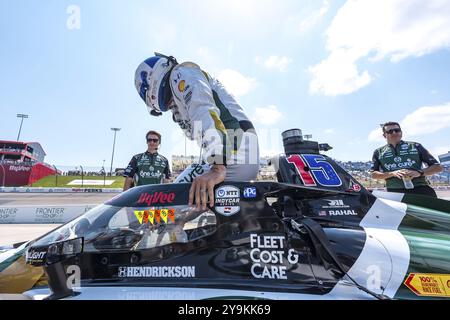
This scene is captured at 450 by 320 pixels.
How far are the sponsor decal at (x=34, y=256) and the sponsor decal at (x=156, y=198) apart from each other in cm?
53

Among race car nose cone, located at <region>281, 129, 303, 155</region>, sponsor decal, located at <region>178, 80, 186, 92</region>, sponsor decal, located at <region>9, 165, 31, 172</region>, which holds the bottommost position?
race car nose cone, located at <region>281, 129, 303, 155</region>

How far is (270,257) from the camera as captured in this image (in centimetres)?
135

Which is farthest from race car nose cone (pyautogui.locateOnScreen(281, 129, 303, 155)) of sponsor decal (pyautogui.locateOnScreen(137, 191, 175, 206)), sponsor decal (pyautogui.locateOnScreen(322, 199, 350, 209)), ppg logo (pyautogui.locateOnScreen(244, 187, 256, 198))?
sponsor decal (pyautogui.locateOnScreen(137, 191, 175, 206))

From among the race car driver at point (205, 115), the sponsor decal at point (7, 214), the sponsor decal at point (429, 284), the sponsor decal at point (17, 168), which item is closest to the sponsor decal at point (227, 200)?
the race car driver at point (205, 115)

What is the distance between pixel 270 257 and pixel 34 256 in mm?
1205

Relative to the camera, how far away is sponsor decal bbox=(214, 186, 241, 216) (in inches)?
56.1

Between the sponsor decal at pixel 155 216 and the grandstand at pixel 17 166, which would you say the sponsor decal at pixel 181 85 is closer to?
the sponsor decal at pixel 155 216

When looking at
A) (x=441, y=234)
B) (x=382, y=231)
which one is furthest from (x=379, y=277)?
Answer: (x=441, y=234)

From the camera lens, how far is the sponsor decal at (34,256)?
1.37 m

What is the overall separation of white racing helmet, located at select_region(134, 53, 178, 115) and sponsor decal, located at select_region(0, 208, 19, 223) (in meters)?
8.65

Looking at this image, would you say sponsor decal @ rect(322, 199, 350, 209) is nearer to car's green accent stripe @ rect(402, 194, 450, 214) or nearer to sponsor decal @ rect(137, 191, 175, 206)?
car's green accent stripe @ rect(402, 194, 450, 214)
